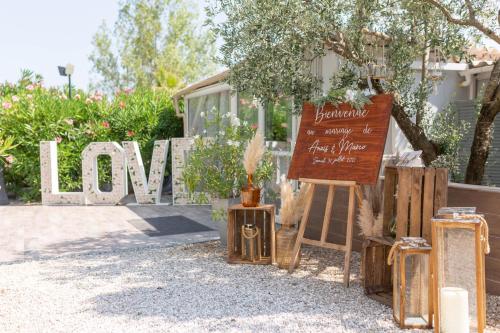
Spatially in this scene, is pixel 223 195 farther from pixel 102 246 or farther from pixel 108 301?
pixel 108 301

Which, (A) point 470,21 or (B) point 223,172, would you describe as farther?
(B) point 223,172

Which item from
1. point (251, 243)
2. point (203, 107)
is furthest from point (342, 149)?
point (203, 107)

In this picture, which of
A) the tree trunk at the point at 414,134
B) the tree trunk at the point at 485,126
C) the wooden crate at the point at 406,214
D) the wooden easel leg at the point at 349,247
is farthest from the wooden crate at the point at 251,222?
the tree trunk at the point at 485,126

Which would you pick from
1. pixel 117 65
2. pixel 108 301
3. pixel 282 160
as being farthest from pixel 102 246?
pixel 117 65

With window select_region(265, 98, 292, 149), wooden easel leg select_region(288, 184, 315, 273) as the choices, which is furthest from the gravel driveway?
window select_region(265, 98, 292, 149)

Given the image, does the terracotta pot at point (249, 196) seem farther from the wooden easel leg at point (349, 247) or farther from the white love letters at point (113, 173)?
the white love letters at point (113, 173)

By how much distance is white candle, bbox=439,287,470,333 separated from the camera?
301 centimetres

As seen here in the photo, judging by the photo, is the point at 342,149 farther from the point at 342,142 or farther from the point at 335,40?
the point at 335,40

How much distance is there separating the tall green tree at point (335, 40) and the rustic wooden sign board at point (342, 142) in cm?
41

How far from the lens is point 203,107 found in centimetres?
1031

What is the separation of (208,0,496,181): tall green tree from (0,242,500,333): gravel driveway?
1.81 metres

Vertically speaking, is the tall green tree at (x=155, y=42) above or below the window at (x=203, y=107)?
above

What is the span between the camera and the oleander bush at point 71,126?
33.7 ft

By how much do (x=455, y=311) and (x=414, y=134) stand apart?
227cm
